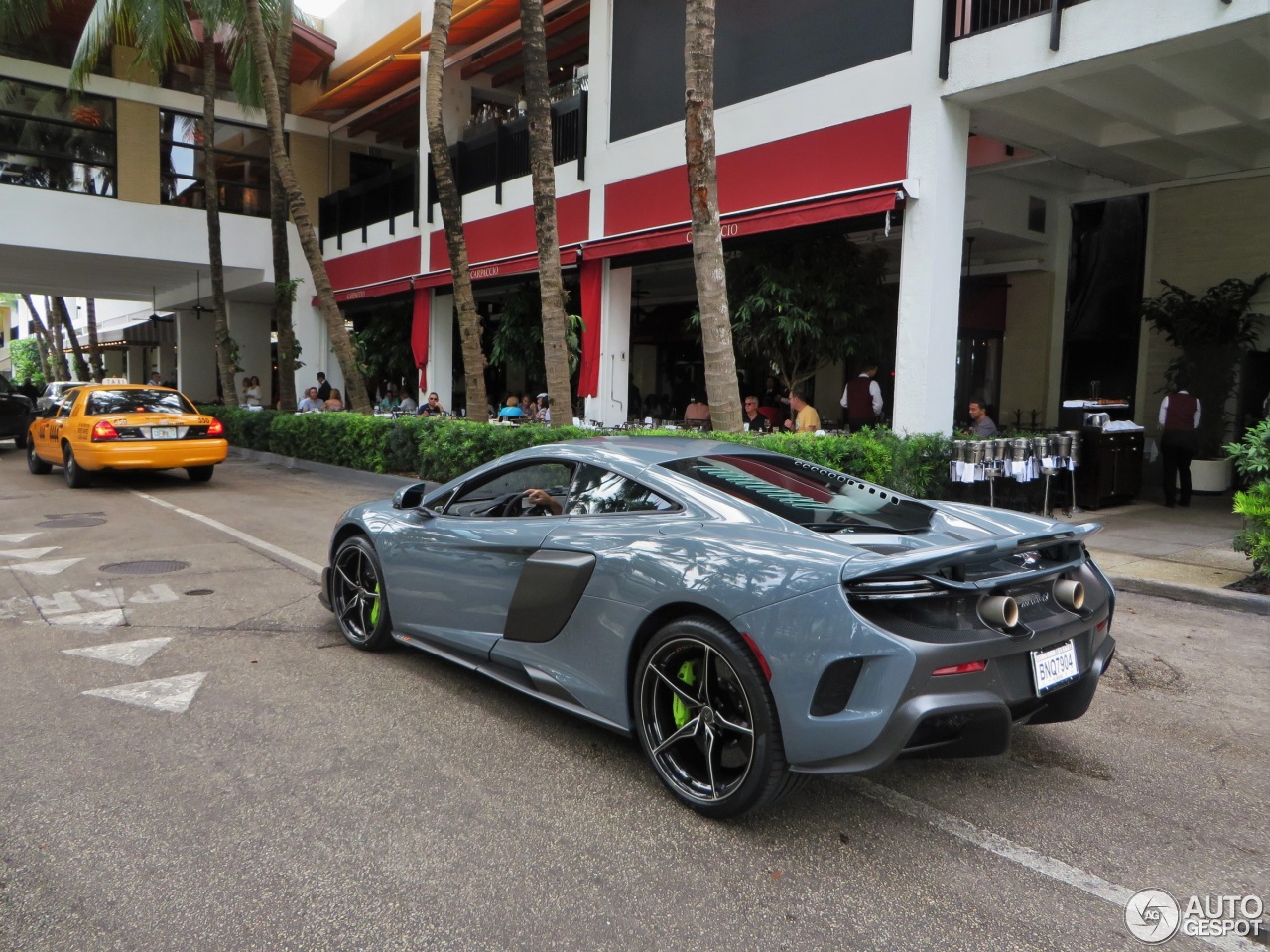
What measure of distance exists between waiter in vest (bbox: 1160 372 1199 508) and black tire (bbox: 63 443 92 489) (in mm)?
15234

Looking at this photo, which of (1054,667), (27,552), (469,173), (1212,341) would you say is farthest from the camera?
(469,173)

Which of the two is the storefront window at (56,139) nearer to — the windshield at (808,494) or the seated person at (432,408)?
the seated person at (432,408)

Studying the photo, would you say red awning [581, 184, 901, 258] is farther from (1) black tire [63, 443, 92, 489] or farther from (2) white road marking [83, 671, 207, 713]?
(1) black tire [63, 443, 92, 489]

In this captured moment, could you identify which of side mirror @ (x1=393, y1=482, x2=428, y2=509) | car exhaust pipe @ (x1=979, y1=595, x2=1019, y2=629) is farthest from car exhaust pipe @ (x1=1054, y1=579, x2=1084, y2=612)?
side mirror @ (x1=393, y1=482, x2=428, y2=509)

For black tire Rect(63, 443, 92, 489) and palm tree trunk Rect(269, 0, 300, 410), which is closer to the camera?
black tire Rect(63, 443, 92, 489)

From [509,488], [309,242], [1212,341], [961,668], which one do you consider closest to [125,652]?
[509,488]

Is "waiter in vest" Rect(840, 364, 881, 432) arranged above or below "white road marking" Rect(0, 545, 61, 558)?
above

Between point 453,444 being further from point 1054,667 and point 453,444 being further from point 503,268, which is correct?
point 1054,667

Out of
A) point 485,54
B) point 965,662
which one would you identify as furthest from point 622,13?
point 965,662

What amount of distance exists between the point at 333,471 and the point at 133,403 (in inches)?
137

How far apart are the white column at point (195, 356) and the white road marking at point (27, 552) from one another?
24.1m

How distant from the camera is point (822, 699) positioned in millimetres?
3021

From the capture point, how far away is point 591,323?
1557cm

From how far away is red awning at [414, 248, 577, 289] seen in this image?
16094 mm
